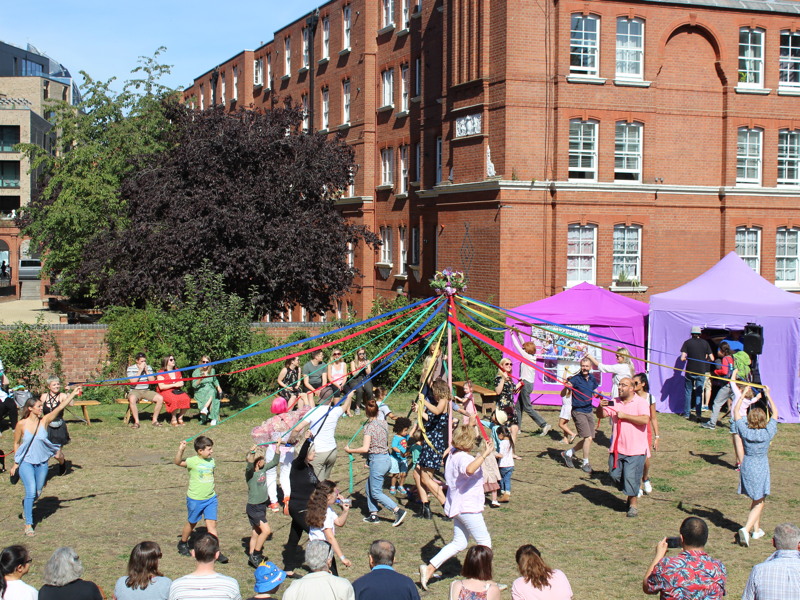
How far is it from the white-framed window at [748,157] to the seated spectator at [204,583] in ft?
85.6

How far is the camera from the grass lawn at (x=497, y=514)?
1046 centimetres

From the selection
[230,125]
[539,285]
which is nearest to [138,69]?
[230,125]

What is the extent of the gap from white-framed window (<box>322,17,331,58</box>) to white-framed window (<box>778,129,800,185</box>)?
21.5 metres

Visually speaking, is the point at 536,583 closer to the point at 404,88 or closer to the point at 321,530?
the point at 321,530

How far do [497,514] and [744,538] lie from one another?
3292 millimetres

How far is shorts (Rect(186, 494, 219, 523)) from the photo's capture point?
10578 millimetres

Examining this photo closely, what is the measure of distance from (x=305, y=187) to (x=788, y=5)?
17041 mm

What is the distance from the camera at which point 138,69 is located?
37.3m

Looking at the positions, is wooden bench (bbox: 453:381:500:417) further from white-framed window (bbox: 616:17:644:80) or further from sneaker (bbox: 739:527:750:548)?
white-framed window (bbox: 616:17:644:80)

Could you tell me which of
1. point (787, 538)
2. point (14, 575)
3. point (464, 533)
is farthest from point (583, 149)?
point (14, 575)

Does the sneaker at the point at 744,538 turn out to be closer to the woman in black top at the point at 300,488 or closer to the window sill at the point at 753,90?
the woman in black top at the point at 300,488

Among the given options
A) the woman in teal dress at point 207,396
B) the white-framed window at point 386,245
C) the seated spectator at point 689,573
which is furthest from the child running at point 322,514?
the white-framed window at point 386,245

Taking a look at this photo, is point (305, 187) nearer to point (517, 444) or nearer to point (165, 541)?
point (517, 444)

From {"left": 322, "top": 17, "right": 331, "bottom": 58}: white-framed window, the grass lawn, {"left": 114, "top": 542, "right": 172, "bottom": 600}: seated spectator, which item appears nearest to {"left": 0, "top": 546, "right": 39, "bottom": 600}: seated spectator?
{"left": 114, "top": 542, "right": 172, "bottom": 600}: seated spectator
